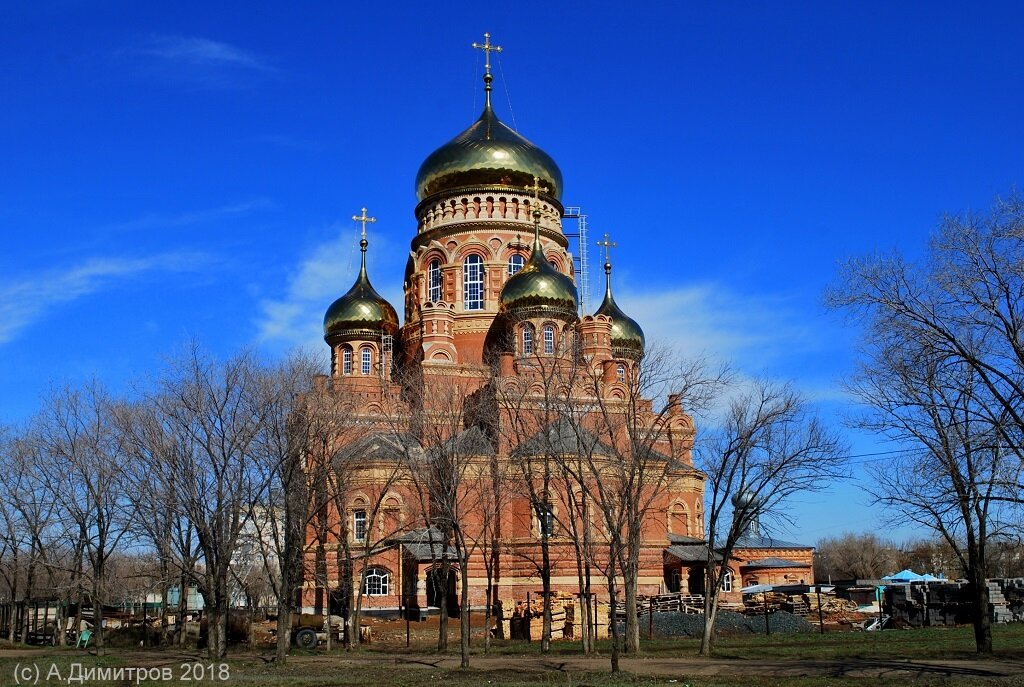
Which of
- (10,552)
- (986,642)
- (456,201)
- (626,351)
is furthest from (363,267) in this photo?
(986,642)

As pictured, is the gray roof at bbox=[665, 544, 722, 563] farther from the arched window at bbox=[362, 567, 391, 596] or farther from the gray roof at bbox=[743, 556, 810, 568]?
the arched window at bbox=[362, 567, 391, 596]

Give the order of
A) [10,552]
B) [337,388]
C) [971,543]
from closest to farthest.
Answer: [971,543]
[337,388]
[10,552]

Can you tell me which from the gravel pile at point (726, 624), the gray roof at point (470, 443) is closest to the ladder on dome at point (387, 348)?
the gray roof at point (470, 443)

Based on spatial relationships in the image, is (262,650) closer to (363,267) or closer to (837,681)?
(837,681)

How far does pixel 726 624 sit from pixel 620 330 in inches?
829

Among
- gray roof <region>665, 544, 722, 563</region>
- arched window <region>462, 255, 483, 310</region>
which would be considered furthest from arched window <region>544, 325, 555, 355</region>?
gray roof <region>665, 544, 722, 563</region>

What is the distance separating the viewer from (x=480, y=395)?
1280 inches

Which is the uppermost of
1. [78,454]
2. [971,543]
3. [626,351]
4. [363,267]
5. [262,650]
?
[363,267]

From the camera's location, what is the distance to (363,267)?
47.9m

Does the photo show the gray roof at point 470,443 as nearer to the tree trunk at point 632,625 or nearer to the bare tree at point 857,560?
the tree trunk at point 632,625

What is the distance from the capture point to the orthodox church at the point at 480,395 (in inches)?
1099

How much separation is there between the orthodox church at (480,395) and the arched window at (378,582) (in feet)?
0.20

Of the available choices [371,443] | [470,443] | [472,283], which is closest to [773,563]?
[472,283]

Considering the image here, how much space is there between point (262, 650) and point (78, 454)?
6943 millimetres
